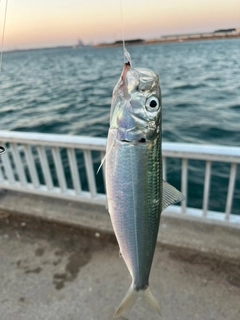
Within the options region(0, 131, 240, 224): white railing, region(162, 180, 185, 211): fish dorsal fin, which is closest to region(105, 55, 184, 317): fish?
region(162, 180, 185, 211): fish dorsal fin

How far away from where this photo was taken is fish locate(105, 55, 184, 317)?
1.04m

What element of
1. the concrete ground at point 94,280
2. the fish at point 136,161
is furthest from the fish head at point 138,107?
the concrete ground at point 94,280

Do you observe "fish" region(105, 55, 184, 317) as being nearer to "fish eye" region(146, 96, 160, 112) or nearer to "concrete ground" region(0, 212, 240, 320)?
"fish eye" region(146, 96, 160, 112)

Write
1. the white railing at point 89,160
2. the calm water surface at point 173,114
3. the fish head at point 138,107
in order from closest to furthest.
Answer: the fish head at point 138,107
the white railing at point 89,160
the calm water surface at point 173,114

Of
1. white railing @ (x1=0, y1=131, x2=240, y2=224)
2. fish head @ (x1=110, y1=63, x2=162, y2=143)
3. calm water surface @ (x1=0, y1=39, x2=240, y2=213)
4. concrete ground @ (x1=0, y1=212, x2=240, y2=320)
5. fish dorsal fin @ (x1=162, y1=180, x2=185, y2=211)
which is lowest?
calm water surface @ (x1=0, y1=39, x2=240, y2=213)

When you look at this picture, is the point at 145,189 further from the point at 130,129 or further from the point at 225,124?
the point at 225,124

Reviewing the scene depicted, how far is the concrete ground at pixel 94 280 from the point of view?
7.33ft

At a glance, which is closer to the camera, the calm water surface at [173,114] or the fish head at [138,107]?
the fish head at [138,107]

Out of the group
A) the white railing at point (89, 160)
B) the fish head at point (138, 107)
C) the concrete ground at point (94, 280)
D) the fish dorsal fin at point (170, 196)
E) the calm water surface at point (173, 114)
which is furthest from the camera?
the calm water surface at point (173, 114)

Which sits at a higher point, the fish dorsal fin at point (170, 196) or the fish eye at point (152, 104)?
the fish eye at point (152, 104)

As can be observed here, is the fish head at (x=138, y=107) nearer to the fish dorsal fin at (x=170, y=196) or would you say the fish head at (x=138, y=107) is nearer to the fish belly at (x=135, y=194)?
the fish belly at (x=135, y=194)

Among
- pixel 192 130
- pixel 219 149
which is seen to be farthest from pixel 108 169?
pixel 192 130

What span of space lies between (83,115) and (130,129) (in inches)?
406

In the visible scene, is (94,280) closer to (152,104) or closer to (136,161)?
(136,161)
